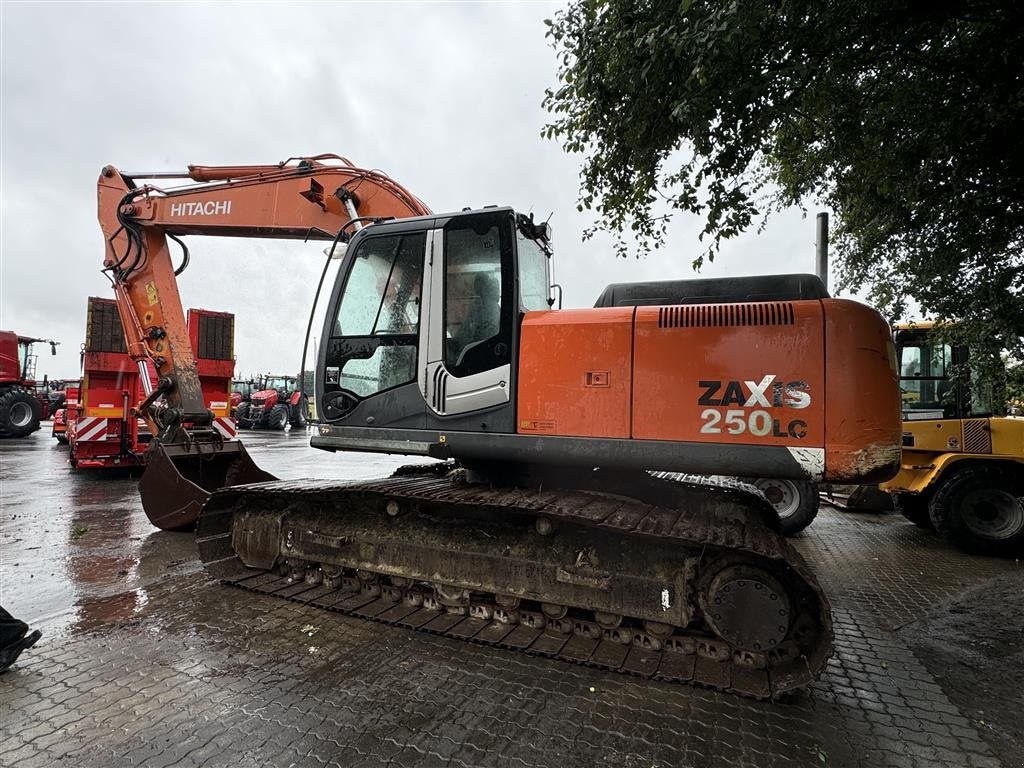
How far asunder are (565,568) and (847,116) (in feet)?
15.3

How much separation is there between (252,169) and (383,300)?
9.85ft

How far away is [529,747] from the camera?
7.80 ft

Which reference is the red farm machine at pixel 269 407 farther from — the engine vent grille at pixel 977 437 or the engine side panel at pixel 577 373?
the engine vent grille at pixel 977 437

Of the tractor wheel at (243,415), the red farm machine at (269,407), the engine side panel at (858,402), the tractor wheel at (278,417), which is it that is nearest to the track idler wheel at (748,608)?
the engine side panel at (858,402)

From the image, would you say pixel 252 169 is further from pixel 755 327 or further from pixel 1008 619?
pixel 1008 619

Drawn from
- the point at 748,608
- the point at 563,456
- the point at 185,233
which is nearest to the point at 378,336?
the point at 563,456

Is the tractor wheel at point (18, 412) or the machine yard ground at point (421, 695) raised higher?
the tractor wheel at point (18, 412)

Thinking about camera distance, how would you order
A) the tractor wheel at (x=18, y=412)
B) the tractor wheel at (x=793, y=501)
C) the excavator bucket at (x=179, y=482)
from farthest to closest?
the tractor wheel at (x=18, y=412) < the tractor wheel at (x=793, y=501) < the excavator bucket at (x=179, y=482)

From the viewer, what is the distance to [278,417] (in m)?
23.4

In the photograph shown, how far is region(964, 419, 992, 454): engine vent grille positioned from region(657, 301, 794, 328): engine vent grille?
4.85 m

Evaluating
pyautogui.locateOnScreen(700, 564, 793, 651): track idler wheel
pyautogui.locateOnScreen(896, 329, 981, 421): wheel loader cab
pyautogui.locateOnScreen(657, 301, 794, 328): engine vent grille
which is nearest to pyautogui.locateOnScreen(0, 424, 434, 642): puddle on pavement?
pyautogui.locateOnScreen(700, 564, 793, 651): track idler wheel

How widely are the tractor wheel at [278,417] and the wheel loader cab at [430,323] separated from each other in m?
21.4

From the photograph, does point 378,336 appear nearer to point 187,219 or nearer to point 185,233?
point 187,219

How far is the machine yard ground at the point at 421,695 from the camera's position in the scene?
2.34 metres
